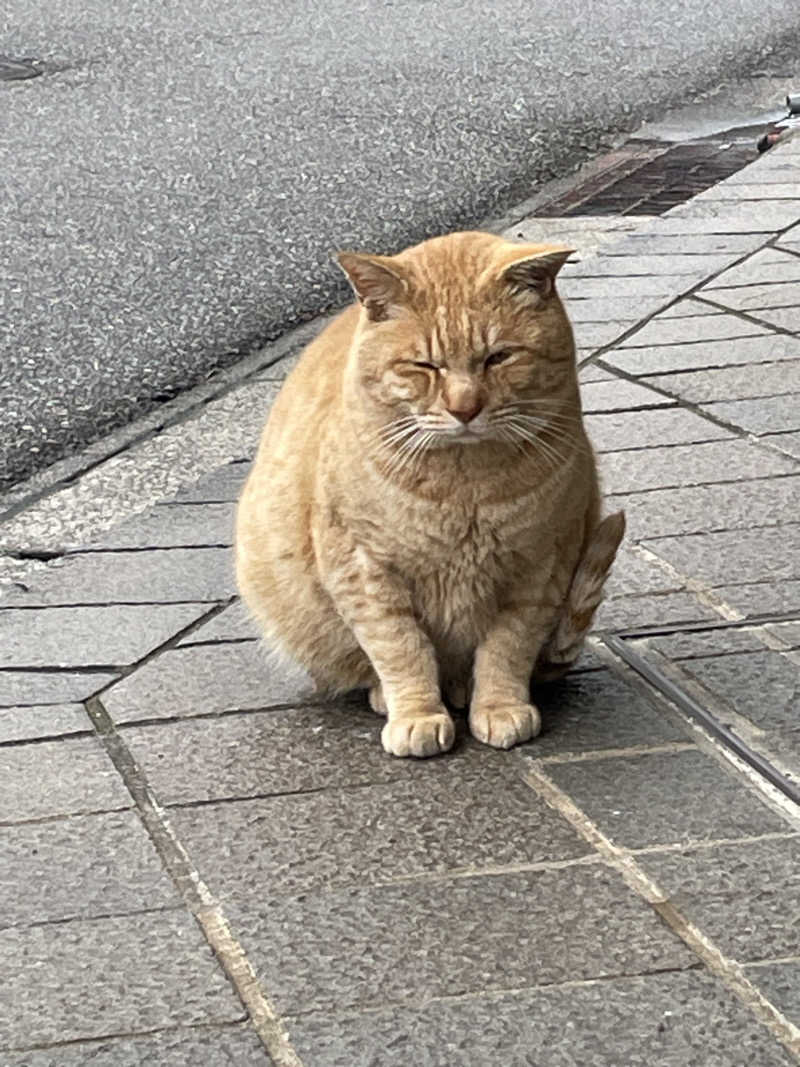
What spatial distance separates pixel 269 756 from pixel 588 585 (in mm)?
588

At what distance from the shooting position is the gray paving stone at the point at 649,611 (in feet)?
11.0

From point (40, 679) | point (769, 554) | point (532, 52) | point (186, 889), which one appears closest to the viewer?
point (186, 889)

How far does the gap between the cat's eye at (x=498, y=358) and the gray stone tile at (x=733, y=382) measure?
1.71m

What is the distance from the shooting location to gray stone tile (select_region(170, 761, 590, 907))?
2562 mm

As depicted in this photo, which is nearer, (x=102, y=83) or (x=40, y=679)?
(x=40, y=679)

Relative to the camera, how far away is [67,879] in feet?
8.38

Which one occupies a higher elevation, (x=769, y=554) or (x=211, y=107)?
(x=211, y=107)

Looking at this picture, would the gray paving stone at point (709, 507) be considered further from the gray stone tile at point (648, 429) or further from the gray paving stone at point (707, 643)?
the gray paving stone at point (707, 643)

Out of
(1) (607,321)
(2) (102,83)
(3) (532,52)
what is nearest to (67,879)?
(1) (607,321)

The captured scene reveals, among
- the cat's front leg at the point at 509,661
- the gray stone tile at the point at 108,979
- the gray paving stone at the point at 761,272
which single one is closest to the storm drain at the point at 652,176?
the gray paving stone at the point at 761,272

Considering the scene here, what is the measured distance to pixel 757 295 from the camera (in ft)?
16.7

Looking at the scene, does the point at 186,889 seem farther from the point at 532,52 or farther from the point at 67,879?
the point at 532,52

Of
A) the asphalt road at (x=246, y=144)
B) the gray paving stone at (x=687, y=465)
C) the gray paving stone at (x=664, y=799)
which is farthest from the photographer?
the asphalt road at (x=246, y=144)

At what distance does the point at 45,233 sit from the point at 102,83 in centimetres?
223
